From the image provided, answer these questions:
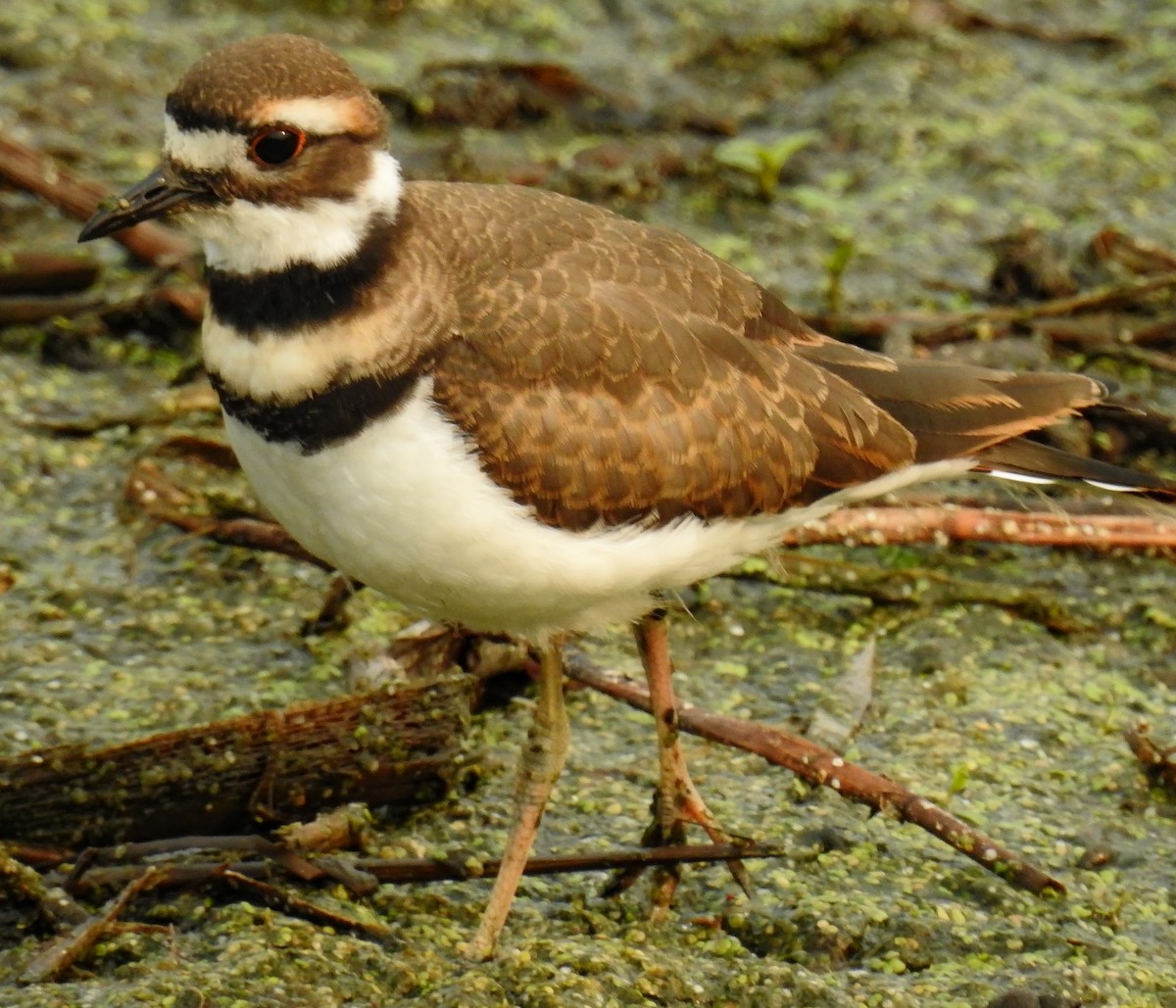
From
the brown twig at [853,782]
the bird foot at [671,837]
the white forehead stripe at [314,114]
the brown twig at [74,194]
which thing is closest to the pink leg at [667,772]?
the bird foot at [671,837]

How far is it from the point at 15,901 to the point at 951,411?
2.26m

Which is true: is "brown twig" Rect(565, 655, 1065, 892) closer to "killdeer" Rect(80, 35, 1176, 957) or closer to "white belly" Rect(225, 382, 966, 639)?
"killdeer" Rect(80, 35, 1176, 957)

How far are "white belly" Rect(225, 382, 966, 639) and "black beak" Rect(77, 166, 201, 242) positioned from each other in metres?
0.44

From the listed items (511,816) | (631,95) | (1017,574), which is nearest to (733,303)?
(511,816)

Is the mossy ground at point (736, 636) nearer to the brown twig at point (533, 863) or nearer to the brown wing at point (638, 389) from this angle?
the brown twig at point (533, 863)

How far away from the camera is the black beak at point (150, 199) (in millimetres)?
3738

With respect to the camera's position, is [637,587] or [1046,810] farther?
[1046,810]

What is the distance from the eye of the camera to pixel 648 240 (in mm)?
4184

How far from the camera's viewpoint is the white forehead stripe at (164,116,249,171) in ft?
12.1

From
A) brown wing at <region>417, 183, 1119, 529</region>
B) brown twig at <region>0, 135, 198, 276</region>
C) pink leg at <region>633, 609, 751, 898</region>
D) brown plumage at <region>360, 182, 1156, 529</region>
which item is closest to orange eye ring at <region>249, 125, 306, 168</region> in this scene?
brown plumage at <region>360, 182, 1156, 529</region>

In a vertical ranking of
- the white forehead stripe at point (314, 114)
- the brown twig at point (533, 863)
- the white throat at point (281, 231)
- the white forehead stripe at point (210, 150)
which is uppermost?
the white forehead stripe at point (314, 114)

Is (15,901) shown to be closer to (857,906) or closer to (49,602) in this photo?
(49,602)

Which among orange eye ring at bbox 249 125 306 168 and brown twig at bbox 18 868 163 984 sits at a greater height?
orange eye ring at bbox 249 125 306 168

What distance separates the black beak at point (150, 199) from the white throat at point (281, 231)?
0.05 metres
